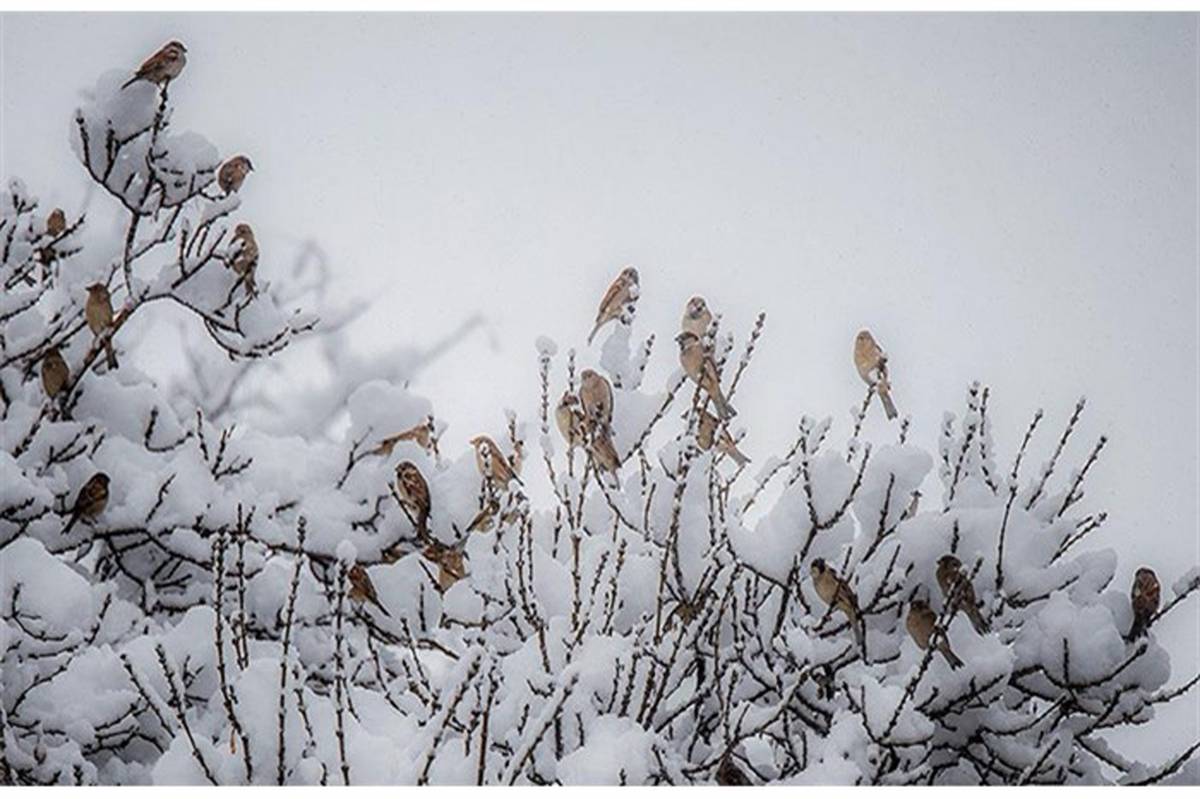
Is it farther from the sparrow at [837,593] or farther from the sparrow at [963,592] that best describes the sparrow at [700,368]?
the sparrow at [963,592]

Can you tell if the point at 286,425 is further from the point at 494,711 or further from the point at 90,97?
the point at 494,711

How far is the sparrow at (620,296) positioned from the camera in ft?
13.3

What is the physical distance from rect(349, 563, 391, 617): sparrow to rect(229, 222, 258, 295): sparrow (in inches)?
48.1

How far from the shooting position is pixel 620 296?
406cm

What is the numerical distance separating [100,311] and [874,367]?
9.60ft

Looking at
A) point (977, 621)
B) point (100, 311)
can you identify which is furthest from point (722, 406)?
point (100, 311)

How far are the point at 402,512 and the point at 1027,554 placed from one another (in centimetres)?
215

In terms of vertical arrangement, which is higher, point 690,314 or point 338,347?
point 338,347

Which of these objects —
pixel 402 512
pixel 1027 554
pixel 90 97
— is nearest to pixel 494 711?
pixel 402 512

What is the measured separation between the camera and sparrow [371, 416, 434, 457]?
3824mm

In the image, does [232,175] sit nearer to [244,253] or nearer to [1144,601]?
[244,253]

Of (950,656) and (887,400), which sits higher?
(887,400)

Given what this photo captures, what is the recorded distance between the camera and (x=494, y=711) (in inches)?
113

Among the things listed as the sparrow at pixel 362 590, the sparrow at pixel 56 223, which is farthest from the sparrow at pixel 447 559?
the sparrow at pixel 56 223
